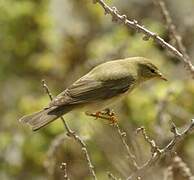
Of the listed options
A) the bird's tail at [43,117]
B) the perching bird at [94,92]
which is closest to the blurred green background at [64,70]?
the perching bird at [94,92]

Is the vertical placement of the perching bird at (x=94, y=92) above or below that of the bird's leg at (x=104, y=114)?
above

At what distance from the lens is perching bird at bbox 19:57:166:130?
453 centimetres

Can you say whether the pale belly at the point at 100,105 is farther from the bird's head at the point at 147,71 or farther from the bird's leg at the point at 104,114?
the bird's head at the point at 147,71

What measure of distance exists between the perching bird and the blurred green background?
0.97 metres

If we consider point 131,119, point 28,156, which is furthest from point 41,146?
point 131,119

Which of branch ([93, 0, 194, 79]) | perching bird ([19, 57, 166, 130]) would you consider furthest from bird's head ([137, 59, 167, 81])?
branch ([93, 0, 194, 79])

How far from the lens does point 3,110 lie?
7.78 meters

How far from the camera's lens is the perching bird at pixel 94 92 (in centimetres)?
453

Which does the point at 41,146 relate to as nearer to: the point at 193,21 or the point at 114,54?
the point at 114,54

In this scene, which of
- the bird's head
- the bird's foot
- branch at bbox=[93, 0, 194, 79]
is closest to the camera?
branch at bbox=[93, 0, 194, 79]

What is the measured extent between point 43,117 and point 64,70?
3202mm

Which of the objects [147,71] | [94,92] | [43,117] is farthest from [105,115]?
[147,71]

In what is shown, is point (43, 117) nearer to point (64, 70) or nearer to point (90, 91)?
point (90, 91)

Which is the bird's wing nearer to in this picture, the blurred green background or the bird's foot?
the bird's foot
